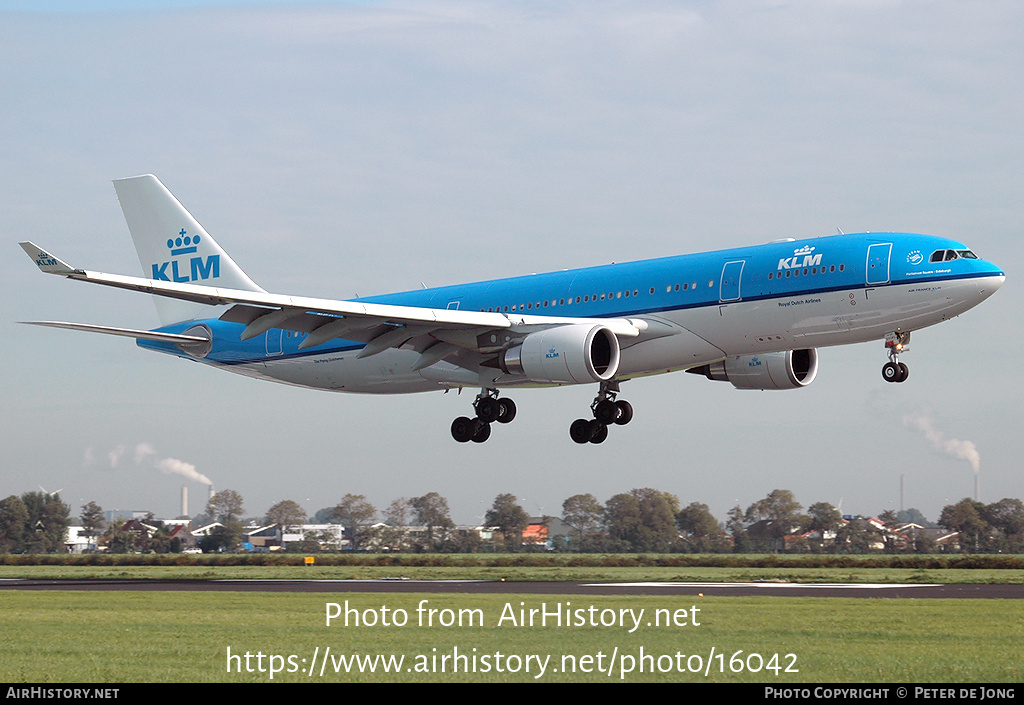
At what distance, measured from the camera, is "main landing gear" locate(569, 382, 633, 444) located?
45031 millimetres

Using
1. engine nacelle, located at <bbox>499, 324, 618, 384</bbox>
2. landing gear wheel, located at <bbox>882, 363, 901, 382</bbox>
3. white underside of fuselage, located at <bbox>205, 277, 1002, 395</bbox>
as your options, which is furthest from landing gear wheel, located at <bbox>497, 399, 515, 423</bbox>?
landing gear wheel, located at <bbox>882, 363, 901, 382</bbox>

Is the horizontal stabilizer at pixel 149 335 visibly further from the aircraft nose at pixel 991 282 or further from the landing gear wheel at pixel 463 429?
the aircraft nose at pixel 991 282

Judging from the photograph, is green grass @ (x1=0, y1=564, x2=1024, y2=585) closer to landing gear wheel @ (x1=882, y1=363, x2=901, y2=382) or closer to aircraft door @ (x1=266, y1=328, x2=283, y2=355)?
aircraft door @ (x1=266, y1=328, x2=283, y2=355)

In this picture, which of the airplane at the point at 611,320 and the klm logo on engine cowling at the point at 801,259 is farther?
the klm logo on engine cowling at the point at 801,259

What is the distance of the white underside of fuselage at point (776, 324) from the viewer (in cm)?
3666

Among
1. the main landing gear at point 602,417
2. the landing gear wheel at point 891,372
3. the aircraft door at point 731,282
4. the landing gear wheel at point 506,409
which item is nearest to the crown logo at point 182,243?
the landing gear wheel at point 506,409

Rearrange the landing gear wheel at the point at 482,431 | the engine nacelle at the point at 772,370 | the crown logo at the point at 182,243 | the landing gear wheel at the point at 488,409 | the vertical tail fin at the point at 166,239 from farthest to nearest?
the crown logo at the point at 182,243 → the vertical tail fin at the point at 166,239 → the landing gear wheel at the point at 482,431 → the landing gear wheel at the point at 488,409 → the engine nacelle at the point at 772,370

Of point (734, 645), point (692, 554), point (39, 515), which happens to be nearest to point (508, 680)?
point (734, 645)

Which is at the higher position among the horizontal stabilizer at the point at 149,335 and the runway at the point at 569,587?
the horizontal stabilizer at the point at 149,335

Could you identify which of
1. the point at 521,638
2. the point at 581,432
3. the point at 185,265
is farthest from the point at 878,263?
the point at 185,265

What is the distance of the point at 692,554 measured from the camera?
237ft

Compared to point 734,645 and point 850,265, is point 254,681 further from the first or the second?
point 850,265

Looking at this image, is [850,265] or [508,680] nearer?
[508,680]
